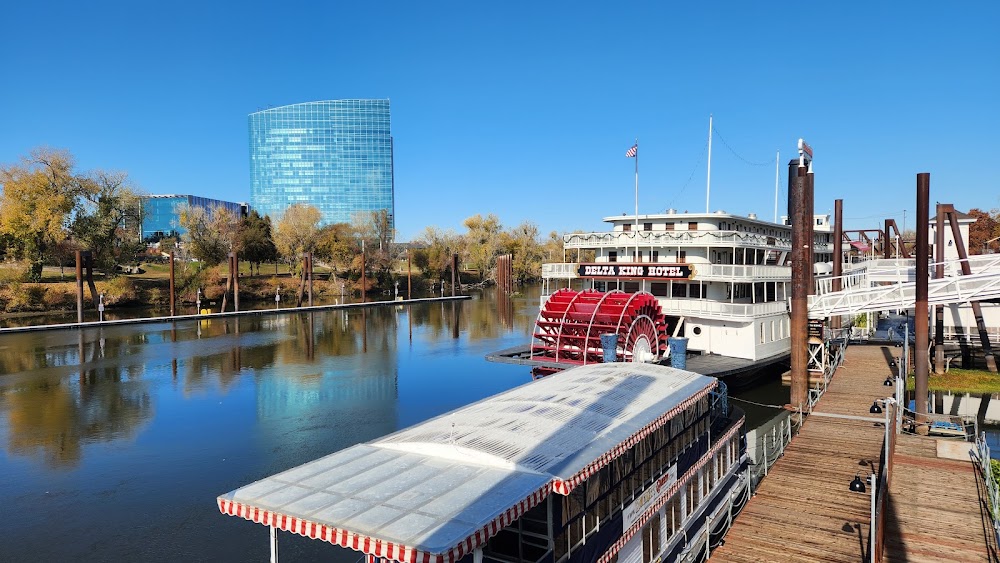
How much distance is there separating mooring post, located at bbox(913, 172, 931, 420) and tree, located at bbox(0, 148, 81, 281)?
205 feet

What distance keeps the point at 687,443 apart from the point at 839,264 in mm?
24916

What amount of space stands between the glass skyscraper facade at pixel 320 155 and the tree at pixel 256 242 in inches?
3520

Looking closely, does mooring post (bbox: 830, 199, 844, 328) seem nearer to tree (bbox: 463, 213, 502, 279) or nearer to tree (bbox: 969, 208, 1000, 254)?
tree (bbox: 969, 208, 1000, 254)

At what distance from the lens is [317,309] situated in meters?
59.5

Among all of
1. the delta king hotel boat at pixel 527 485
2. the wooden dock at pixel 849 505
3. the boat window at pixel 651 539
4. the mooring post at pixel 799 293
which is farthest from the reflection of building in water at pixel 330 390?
the mooring post at pixel 799 293

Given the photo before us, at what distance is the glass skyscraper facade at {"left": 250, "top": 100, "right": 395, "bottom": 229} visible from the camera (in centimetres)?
16475

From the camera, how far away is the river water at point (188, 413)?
558 inches

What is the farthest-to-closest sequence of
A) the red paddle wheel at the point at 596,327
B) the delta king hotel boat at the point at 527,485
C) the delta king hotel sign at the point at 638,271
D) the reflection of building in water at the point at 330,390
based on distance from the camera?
the delta king hotel sign at the point at 638,271
the red paddle wheel at the point at 596,327
the reflection of building in water at the point at 330,390
the delta king hotel boat at the point at 527,485

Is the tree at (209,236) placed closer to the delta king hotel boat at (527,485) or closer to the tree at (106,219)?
the tree at (106,219)

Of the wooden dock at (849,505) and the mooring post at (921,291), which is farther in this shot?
the mooring post at (921,291)

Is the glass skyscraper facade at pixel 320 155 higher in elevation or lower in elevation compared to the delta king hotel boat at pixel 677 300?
higher

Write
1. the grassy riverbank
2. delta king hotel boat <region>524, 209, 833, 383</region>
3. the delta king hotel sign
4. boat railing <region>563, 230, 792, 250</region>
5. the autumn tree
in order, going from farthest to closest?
the autumn tree → boat railing <region>563, 230, 792, 250</region> → the delta king hotel sign → delta king hotel boat <region>524, 209, 833, 383</region> → the grassy riverbank

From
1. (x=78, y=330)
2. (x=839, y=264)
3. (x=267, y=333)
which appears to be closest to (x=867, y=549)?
(x=839, y=264)

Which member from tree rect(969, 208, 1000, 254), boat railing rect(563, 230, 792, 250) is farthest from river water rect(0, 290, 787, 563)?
tree rect(969, 208, 1000, 254)
